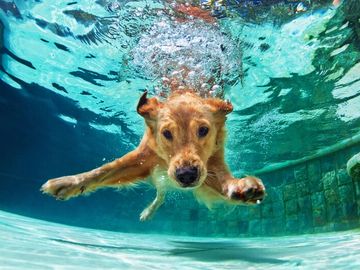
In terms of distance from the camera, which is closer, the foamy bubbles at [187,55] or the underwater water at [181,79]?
the underwater water at [181,79]

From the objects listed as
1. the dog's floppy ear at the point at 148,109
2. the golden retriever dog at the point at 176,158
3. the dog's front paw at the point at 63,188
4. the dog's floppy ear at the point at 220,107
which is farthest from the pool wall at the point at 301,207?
the dog's front paw at the point at 63,188

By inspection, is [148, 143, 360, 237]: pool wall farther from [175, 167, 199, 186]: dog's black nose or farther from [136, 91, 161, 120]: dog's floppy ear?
[175, 167, 199, 186]: dog's black nose

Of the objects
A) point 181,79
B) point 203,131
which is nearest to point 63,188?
point 203,131

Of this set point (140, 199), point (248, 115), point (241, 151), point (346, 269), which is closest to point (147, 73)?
point (248, 115)

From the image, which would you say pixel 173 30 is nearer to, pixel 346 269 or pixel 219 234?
pixel 346 269

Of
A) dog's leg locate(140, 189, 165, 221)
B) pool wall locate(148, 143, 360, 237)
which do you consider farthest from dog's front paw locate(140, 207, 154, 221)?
pool wall locate(148, 143, 360, 237)

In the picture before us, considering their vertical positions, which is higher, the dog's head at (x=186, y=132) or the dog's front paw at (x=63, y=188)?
the dog's head at (x=186, y=132)

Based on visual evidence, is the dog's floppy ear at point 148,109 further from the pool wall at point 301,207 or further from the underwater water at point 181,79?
the pool wall at point 301,207
